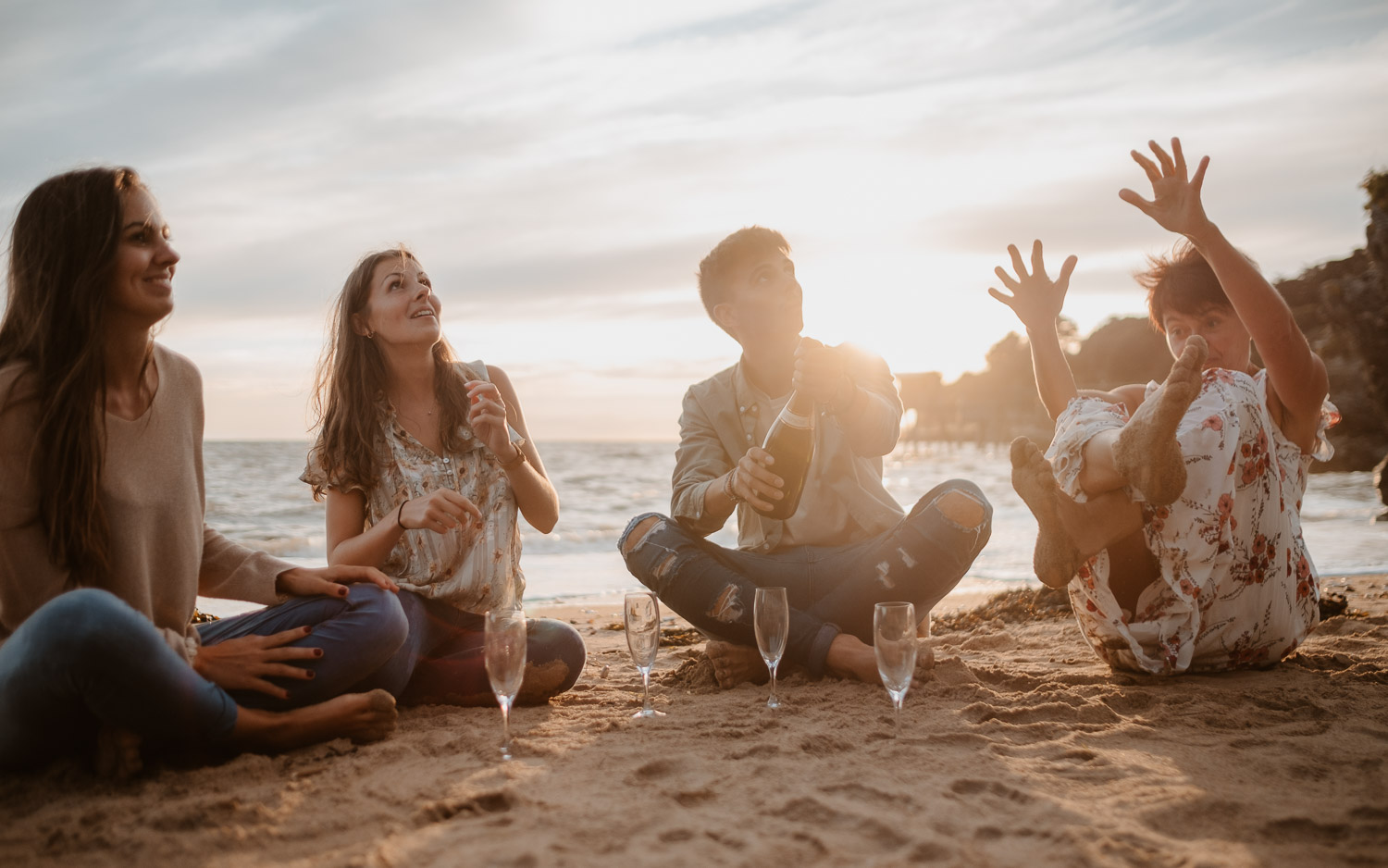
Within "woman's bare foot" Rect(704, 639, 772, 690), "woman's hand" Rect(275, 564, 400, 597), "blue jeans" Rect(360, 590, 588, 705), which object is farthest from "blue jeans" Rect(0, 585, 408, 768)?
"woman's bare foot" Rect(704, 639, 772, 690)

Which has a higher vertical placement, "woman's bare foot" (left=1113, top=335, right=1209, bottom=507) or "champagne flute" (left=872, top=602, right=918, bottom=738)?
"woman's bare foot" (left=1113, top=335, right=1209, bottom=507)

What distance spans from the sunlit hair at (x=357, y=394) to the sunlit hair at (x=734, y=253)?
119 centimetres

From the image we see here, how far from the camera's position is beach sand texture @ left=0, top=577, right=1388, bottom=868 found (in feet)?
6.54

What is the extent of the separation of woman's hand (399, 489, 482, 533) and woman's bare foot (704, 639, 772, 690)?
3.74ft

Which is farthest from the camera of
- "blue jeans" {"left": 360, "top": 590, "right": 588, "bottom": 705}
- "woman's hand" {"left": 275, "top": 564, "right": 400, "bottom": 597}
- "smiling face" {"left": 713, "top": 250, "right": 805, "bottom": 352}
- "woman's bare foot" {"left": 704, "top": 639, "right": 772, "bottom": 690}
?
"smiling face" {"left": 713, "top": 250, "right": 805, "bottom": 352}

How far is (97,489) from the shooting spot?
99.3 inches

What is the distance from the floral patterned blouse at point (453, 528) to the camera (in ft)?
11.1

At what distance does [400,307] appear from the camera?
11.5 ft

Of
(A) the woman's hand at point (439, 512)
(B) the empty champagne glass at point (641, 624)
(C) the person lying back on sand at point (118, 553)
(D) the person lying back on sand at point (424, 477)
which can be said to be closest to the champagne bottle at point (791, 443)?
(B) the empty champagne glass at point (641, 624)

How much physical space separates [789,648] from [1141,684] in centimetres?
128

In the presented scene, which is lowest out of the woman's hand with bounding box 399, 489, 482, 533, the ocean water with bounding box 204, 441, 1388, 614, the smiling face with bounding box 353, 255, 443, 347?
the ocean water with bounding box 204, 441, 1388, 614

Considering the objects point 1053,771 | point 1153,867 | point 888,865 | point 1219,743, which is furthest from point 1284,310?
point 888,865

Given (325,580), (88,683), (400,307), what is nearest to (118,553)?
(88,683)

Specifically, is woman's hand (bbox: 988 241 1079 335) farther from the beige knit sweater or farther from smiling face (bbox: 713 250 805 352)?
the beige knit sweater
